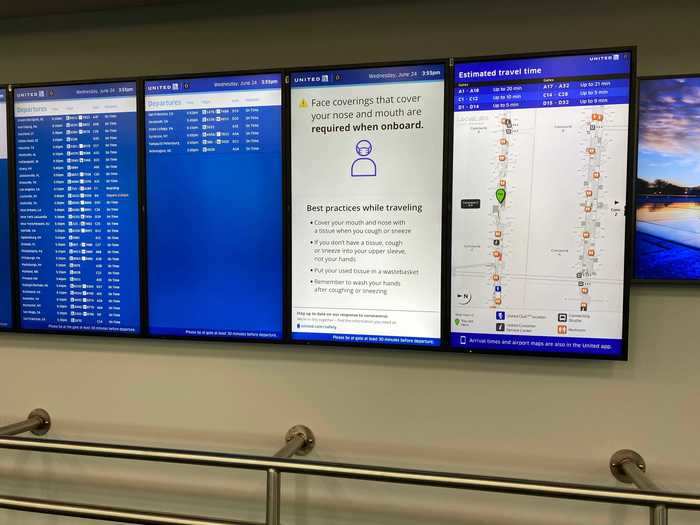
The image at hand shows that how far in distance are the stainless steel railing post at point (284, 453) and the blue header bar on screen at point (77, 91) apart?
55.1 inches

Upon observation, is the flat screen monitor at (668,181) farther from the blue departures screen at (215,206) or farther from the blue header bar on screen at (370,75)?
the blue departures screen at (215,206)

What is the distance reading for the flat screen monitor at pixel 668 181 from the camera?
1589 mm

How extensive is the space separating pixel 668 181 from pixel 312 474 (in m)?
1.45

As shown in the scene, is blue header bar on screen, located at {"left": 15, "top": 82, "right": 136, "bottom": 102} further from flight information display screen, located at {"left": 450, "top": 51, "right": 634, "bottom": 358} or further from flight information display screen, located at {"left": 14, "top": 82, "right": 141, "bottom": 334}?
flight information display screen, located at {"left": 450, "top": 51, "right": 634, "bottom": 358}

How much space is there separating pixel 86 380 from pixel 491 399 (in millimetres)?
1577

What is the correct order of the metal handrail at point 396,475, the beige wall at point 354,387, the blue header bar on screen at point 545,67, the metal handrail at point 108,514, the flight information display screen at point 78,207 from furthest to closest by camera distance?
the flight information display screen at point 78,207 → the beige wall at point 354,387 → the blue header bar on screen at point 545,67 → the metal handrail at point 108,514 → the metal handrail at point 396,475

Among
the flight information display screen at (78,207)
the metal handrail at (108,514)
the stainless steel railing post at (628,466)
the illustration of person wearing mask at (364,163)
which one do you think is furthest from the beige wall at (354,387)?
the metal handrail at (108,514)

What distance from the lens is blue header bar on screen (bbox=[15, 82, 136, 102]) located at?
1.84 meters

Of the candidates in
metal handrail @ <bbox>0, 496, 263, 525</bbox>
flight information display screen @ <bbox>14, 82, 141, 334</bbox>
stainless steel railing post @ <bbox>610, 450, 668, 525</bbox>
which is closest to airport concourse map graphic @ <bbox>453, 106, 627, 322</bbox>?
stainless steel railing post @ <bbox>610, 450, 668, 525</bbox>

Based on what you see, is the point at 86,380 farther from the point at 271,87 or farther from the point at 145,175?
the point at 271,87

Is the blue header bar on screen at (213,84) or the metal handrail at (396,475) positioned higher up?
the blue header bar on screen at (213,84)

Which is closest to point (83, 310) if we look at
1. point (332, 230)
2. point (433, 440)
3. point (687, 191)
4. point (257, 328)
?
point (257, 328)

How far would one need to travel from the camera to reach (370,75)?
1693mm

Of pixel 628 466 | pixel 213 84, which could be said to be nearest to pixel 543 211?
pixel 628 466
